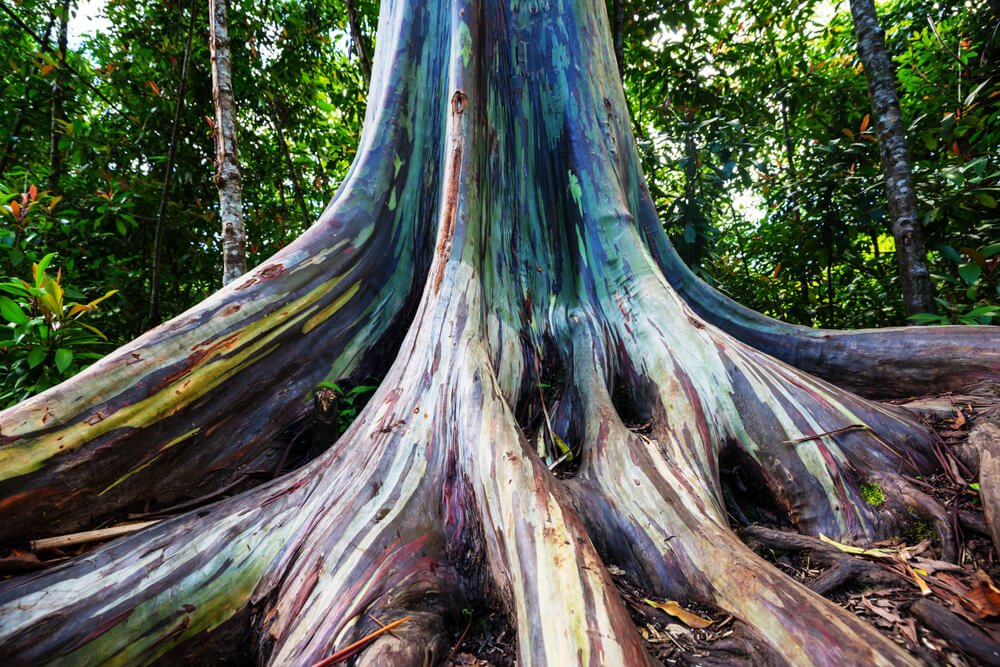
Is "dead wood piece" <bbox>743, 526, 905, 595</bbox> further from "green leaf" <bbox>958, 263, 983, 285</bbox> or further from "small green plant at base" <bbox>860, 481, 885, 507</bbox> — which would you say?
"green leaf" <bbox>958, 263, 983, 285</bbox>

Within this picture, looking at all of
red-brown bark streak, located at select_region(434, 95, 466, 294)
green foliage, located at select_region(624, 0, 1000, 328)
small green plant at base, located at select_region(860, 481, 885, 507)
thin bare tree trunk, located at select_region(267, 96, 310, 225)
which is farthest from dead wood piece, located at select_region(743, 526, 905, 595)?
thin bare tree trunk, located at select_region(267, 96, 310, 225)

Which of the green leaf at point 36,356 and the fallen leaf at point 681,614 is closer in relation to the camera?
the fallen leaf at point 681,614

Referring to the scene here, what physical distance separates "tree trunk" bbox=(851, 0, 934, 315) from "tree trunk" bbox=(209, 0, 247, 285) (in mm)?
3836

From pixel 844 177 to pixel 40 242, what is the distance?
6.08 meters

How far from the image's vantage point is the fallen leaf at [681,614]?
1048mm

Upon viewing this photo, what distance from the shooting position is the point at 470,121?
2221 mm

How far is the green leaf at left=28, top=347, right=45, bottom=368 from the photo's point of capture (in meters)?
1.87

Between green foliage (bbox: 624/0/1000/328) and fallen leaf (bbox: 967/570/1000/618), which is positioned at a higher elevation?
green foliage (bbox: 624/0/1000/328)

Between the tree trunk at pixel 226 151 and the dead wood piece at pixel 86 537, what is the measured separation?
1889 mm

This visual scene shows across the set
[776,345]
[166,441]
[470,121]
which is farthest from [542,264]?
[166,441]

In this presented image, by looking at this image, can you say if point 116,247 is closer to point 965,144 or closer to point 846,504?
point 846,504

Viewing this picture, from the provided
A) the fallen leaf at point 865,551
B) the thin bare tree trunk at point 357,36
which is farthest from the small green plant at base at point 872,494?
the thin bare tree trunk at point 357,36

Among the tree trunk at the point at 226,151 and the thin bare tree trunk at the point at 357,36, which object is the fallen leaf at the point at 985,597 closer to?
the tree trunk at the point at 226,151

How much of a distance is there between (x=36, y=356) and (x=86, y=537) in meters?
1.21
